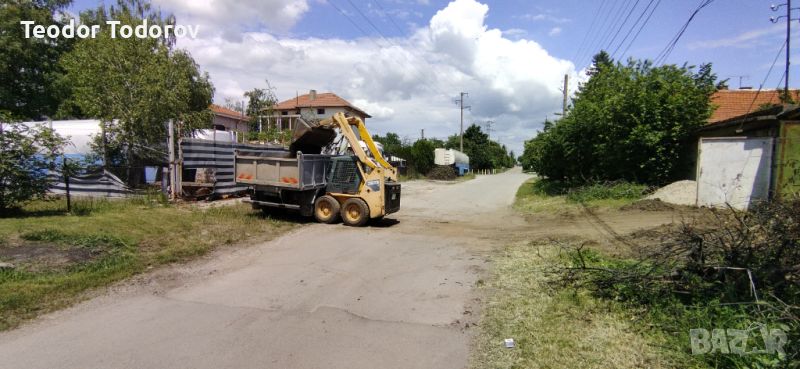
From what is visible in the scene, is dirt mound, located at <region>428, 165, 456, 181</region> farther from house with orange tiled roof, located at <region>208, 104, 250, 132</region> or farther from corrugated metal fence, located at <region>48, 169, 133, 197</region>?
corrugated metal fence, located at <region>48, 169, 133, 197</region>

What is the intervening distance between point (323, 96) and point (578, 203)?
2133 inches

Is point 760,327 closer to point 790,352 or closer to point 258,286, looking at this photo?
point 790,352

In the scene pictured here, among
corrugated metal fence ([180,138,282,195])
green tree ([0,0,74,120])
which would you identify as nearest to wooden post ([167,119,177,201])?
corrugated metal fence ([180,138,282,195])

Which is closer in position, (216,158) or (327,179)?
(327,179)

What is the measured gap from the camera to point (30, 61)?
29.5 m

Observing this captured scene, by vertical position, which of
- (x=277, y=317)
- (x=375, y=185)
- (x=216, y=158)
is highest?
(x=216, y=158)

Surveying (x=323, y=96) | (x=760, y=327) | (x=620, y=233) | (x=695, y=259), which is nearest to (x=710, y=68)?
(x=620, y=233)

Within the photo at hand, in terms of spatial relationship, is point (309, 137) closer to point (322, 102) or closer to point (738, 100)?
point (738, 100)

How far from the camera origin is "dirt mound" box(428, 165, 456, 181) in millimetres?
44219

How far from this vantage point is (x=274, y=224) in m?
11.7

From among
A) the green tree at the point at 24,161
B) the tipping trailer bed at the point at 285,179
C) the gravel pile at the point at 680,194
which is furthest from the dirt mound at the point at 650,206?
the green tree at the point at 24,161

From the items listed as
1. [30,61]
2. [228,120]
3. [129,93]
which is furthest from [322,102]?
[129,93]

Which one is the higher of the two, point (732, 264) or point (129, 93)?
point (129, 93)

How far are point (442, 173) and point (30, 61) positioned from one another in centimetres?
3346
